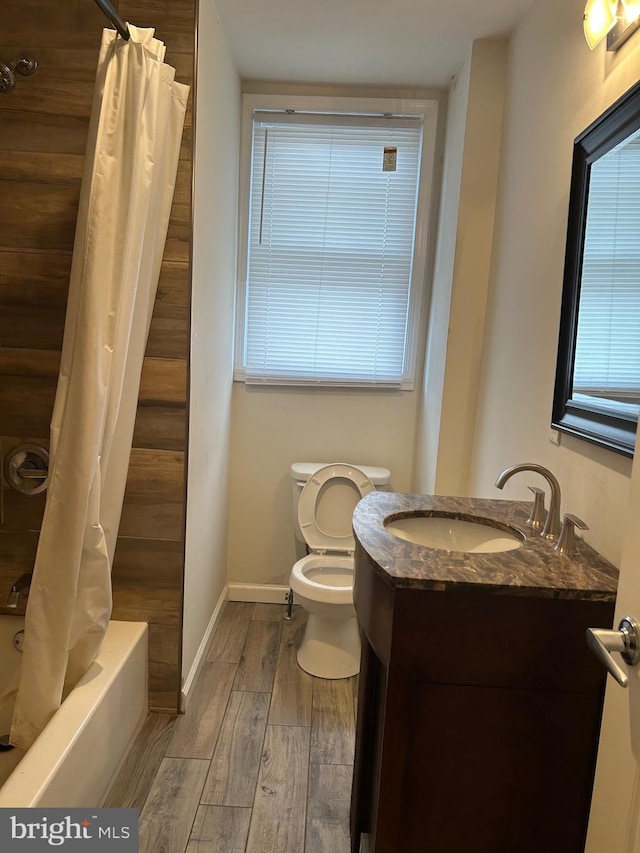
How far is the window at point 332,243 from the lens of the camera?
2.60 metres

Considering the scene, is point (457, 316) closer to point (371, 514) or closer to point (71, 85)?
point (371, 514)

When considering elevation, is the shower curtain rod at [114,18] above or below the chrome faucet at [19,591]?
above

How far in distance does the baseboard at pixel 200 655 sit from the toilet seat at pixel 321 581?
45 centimetres

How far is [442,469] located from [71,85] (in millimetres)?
1885

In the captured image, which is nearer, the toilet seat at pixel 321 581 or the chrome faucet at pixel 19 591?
the chrome faucet at pixel 19 591

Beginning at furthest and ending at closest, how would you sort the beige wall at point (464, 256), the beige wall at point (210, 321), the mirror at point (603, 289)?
1. the beige wall at point (464, 256)
2. the beige wall at point (210, 321)
3. the mirror at point (603, 289)

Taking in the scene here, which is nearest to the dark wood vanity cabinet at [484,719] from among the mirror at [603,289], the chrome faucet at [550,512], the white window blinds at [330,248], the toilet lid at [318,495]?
the chrome faucet at [550,512]

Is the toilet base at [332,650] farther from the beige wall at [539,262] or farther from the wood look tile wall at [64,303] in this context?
the beige wall at [539,262]

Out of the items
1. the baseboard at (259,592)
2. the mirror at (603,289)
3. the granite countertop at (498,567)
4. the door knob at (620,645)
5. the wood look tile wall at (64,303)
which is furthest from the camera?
the baseboard at (259,592)

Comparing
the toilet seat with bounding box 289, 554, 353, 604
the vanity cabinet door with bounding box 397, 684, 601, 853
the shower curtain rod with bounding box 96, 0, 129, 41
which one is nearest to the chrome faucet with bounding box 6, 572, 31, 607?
the toilet seat with bounding box 289, 554, 353, 604

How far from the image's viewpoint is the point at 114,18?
4.23ft

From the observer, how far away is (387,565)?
1.09 meters

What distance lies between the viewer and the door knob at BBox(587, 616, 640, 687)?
28.7 inches

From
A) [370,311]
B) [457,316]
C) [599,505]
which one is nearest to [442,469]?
[457,316]
